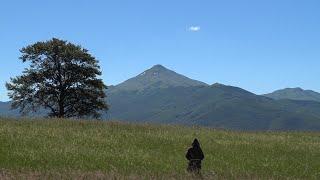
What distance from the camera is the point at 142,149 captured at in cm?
2762

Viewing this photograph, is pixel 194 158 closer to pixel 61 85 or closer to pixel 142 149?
pixel 142 149

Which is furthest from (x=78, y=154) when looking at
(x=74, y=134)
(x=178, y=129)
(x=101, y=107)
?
(x=101, y=107)

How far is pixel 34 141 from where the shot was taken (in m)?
27.1

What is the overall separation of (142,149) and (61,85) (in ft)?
114

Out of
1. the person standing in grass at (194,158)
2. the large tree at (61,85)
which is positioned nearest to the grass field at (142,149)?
the person standing in grass at (194,158)

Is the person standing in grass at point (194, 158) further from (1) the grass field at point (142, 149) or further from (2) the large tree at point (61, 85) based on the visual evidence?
(2) the large tree at point (61, 85)

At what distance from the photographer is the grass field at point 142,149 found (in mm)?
22805

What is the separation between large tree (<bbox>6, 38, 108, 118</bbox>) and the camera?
6059cm

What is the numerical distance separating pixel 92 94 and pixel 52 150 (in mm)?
36426

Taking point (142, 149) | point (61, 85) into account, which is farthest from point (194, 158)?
point (61, 85)

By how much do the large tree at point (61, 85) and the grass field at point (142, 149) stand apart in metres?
24.2

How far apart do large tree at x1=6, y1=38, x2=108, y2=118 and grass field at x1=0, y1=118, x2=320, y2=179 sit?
79.6 feet

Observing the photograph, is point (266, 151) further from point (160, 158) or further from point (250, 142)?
point (160, 158)

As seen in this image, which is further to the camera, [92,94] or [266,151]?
[92,94]
